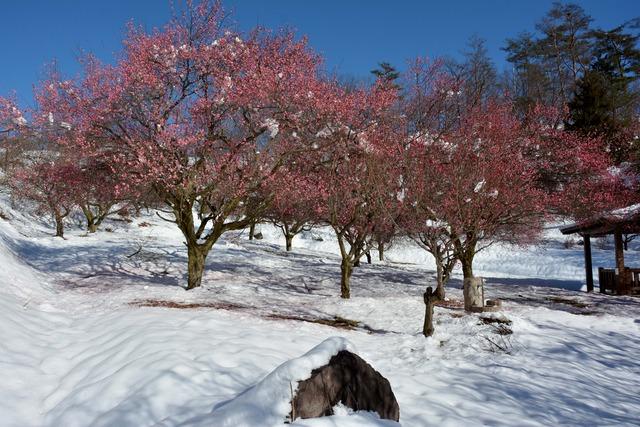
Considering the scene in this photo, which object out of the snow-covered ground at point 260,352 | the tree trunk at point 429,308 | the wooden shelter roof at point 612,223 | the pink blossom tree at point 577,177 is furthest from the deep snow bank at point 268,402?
the pink blossom tree at point 577,177

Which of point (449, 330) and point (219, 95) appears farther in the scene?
point (219, 95)

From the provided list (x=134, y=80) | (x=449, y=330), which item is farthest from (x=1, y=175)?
(x=449, y=330)

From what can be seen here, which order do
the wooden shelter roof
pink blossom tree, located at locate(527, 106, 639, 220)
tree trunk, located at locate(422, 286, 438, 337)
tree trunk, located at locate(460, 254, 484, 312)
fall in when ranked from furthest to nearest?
1. pink blossom tree, located at locate(527, 106, 639, 220)
2. the wooden shelter roof
3. tree trunk, located at locate(460, 254, 484, 312)
4. tree trunk, located at locate(422, 286, 438, 337)

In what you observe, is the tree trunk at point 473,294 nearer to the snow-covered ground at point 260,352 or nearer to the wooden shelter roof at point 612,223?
the snow-covered ground at point 260,352

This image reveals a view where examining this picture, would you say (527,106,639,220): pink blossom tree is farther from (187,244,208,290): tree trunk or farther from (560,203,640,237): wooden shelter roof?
(187,244,208,290): tree trunk

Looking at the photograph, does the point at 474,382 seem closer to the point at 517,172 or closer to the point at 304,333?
the point at 304,333

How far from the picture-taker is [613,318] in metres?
11.4

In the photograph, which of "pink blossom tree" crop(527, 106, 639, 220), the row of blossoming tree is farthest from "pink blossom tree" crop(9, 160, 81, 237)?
"pink blossom tree" crop(527, 106, 639, 220)

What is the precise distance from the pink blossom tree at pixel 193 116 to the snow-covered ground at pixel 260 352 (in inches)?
118

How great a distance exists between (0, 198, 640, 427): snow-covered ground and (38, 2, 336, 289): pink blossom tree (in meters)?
3.00

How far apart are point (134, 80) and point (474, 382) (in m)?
10.9

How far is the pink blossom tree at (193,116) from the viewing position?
39.4ft

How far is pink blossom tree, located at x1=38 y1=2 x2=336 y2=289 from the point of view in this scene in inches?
473

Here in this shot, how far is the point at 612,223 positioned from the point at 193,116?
15.4m
